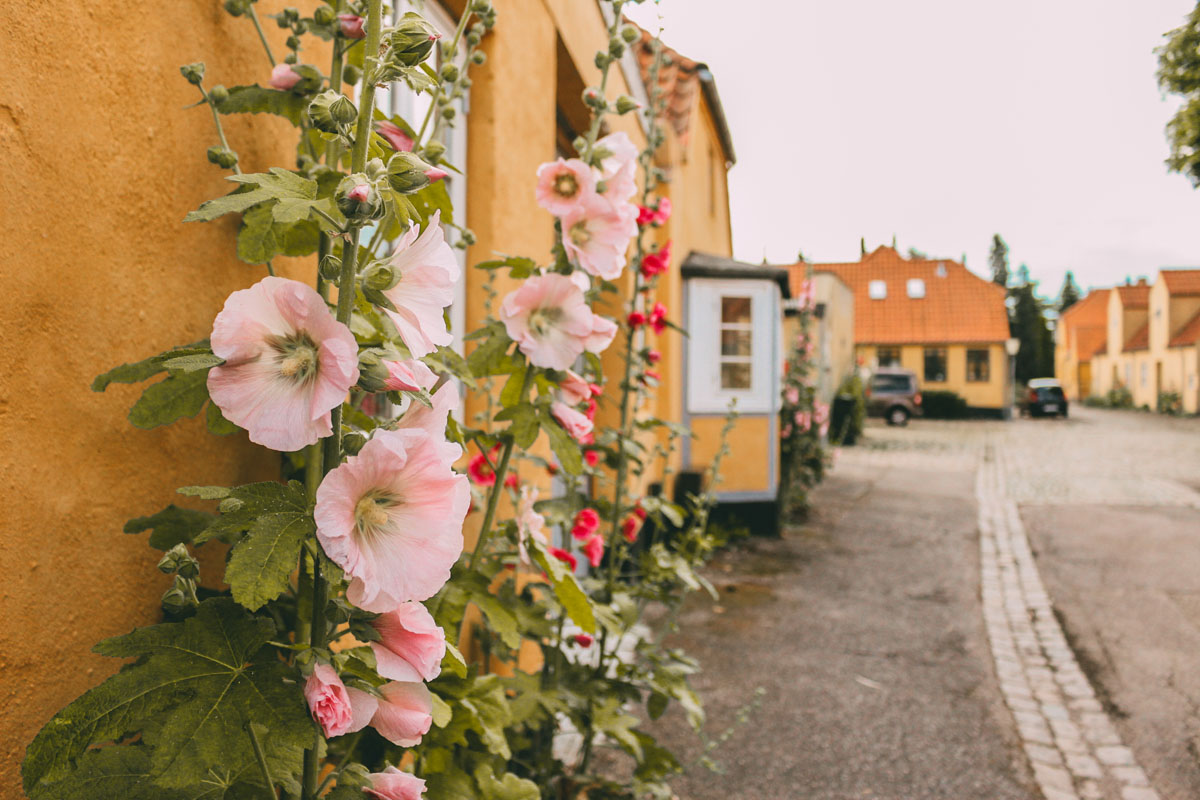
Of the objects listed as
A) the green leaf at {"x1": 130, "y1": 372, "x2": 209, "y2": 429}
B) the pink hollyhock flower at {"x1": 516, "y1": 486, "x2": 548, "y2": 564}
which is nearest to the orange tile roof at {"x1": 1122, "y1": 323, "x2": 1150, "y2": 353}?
the pink hollyhock flower at {"x1": 516, "y1": 486, "x2": 548, "y2": 564}

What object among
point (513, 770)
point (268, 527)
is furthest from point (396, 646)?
point (513, 770)

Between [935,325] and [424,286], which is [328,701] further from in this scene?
[935,325]

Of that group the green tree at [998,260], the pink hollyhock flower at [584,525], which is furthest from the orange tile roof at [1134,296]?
the pink hollyhock flower at [584,525]

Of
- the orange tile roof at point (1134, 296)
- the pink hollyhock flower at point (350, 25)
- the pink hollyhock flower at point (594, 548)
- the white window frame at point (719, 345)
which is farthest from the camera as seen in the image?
the orange tile roof at point (1134, 296)

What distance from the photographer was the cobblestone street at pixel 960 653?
148 inches

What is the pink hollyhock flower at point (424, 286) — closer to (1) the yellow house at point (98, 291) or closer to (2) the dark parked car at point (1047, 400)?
(1) the yellow house at point (98, 291)

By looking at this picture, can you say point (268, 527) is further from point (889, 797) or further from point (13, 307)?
point (889, 797)

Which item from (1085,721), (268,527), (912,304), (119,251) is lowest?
(1085,721)

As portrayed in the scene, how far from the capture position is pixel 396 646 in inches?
41.6

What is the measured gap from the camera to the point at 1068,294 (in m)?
87.1

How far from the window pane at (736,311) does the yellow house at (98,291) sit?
825cm

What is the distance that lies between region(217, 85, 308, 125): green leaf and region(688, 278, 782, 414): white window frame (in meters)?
8.11

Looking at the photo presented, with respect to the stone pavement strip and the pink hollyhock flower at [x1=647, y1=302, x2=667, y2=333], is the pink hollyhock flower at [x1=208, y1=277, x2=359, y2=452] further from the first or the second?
the stone pavement strip

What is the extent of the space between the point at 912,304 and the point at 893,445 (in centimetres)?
1799
